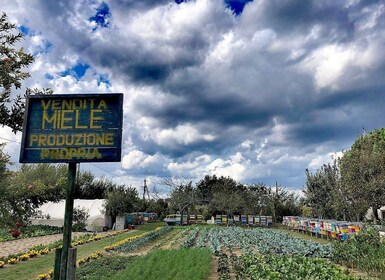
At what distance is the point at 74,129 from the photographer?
223 inches

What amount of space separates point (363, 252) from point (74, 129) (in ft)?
35.6

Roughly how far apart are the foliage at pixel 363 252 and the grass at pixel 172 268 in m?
4.85

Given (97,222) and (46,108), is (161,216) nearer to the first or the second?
(97,222)

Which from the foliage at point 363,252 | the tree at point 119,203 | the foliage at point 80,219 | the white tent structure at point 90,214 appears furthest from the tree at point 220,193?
the foliage at point 363,252

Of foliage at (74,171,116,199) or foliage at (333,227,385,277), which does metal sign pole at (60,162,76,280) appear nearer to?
foliage at (333,227,385,277)

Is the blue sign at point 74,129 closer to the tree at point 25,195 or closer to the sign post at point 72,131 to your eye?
the sign post at point 72,131

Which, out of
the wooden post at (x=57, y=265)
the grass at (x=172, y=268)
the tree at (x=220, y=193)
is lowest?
the grass at (x=172, y=268)

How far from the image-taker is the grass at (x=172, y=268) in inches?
375

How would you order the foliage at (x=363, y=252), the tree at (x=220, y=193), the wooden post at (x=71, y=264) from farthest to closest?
the tree at (x=220, y=193)
the foliage at (x=363, y=252)
the wooden post at (x=71, y=264)

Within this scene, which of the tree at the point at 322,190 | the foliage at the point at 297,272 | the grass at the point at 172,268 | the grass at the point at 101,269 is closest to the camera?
the foliage at the point at 297,272

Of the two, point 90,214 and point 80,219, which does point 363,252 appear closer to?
point 80,219

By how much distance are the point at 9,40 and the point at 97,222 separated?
32.3 metres

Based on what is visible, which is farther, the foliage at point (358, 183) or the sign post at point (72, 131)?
the foliage at point (358, 183)

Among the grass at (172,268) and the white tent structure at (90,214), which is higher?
the white tent structure at (90,214)
